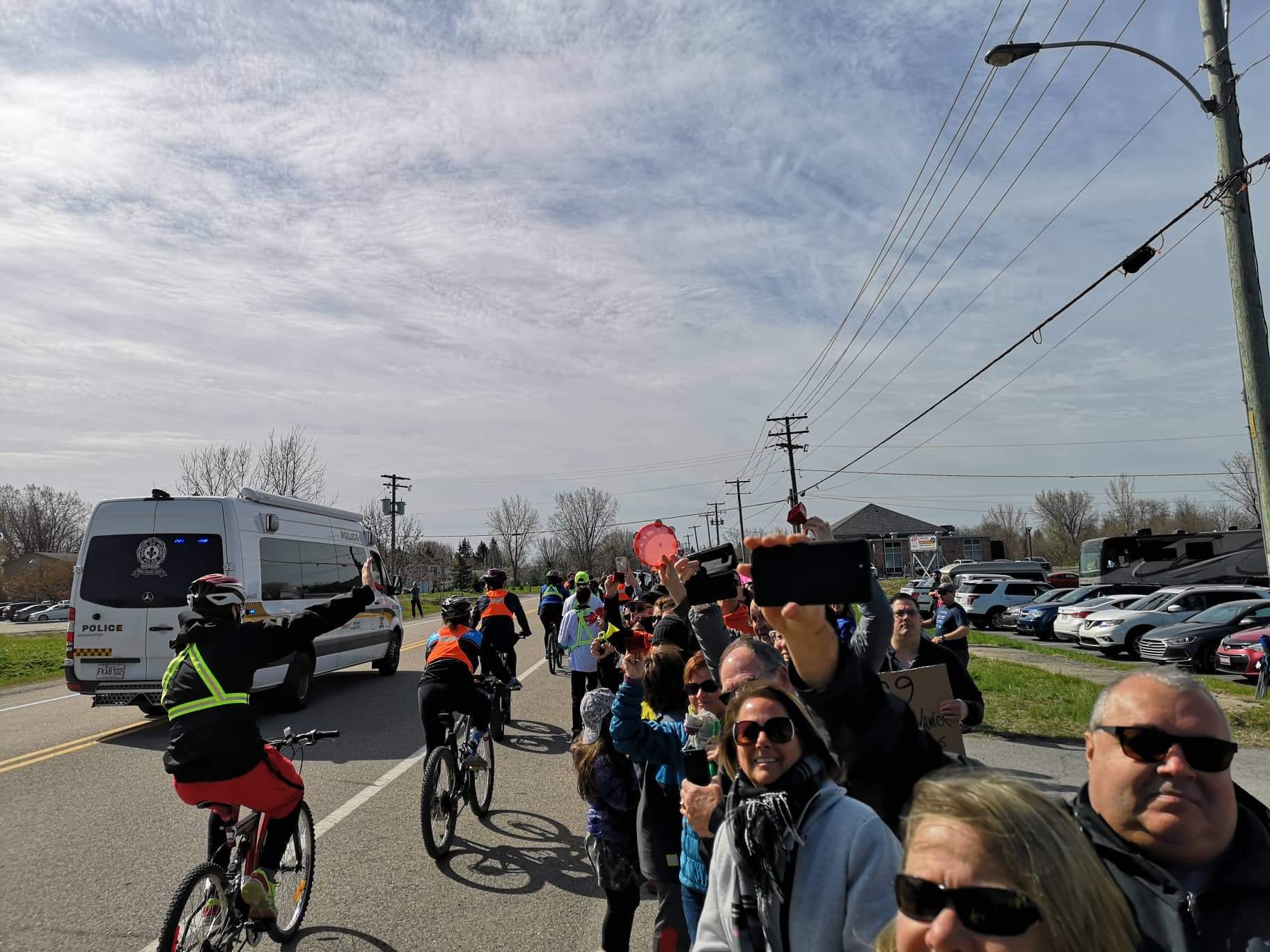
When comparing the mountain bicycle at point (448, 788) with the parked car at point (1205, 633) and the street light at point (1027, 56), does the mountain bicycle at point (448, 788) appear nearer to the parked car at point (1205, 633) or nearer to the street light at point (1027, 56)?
the street light at point (1027, 56)

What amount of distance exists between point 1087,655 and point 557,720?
49.3 ft

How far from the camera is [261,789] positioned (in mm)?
4266

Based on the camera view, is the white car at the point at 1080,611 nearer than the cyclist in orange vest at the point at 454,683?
No

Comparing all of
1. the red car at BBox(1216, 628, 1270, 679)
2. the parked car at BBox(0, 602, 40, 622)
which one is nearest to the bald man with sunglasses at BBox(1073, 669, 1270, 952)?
the red car at BBox(1216, 628, 1270, 679)

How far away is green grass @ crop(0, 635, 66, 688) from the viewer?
60.3ft

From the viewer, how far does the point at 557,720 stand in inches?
452

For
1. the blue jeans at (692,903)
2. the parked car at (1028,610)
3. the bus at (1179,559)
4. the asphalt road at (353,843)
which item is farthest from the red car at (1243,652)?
the blue jeans at (692,903)

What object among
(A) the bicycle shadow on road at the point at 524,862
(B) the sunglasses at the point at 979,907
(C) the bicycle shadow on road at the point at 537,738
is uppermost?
(B) the sunglasses at the point at 979,907

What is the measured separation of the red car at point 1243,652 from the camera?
49.8ft

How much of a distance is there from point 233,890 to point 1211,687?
14.5 meters

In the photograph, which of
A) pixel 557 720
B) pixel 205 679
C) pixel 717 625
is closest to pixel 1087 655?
pixel 557 720

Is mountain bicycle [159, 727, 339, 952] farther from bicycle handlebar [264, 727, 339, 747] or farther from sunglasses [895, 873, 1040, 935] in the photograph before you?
sunglasses [895, 873, 1040, 935]

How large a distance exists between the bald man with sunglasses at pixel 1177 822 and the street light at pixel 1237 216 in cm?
909

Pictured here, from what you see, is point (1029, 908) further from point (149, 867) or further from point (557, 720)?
point (557, 720)
